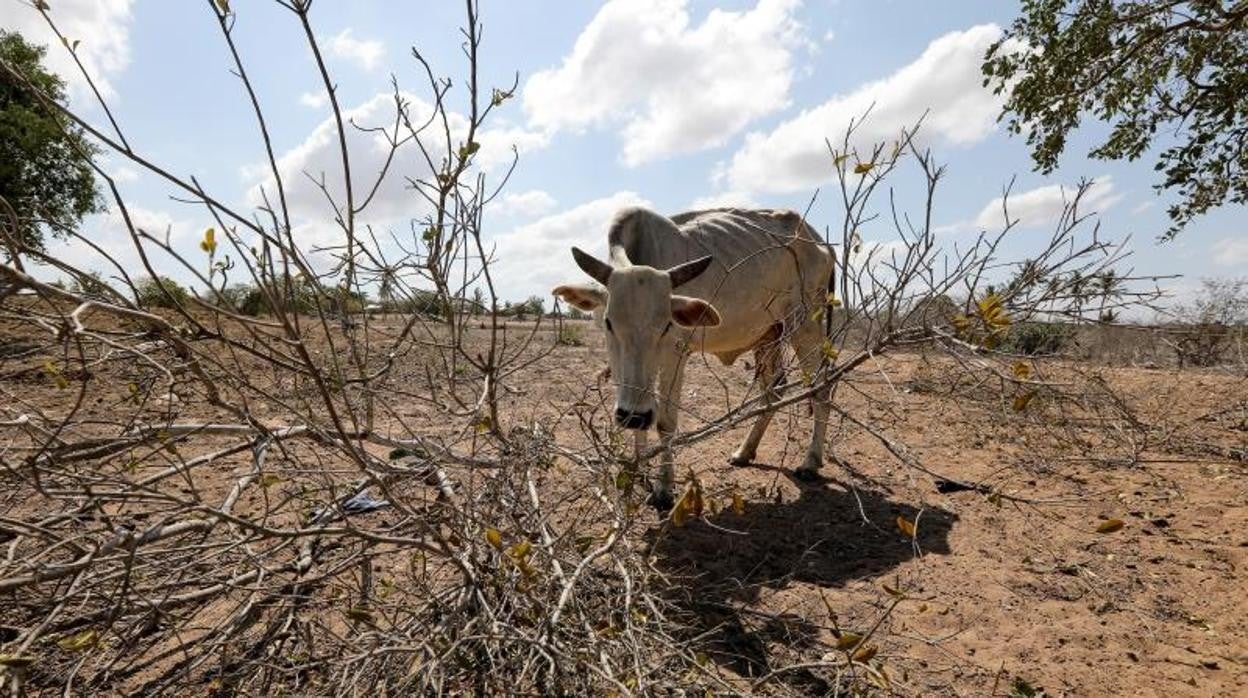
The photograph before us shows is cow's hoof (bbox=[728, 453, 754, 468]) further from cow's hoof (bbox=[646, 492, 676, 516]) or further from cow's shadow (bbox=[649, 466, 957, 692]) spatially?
cow's hoof (bbox=[646, 492, 676, 516])

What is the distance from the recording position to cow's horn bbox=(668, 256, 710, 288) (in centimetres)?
390

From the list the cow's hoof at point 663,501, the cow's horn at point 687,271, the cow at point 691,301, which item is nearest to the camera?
the cow at point 691,301

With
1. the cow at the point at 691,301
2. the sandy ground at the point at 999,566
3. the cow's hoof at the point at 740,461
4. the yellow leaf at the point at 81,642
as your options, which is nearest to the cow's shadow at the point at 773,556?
the sandy ground at the point at 999,566

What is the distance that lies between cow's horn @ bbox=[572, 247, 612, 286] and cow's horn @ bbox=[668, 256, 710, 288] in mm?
385

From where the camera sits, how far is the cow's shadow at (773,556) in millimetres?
2697

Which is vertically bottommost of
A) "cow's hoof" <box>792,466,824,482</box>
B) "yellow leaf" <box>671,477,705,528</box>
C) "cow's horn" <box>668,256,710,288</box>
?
"cow's hoof" <box>792,466,824,482</box>

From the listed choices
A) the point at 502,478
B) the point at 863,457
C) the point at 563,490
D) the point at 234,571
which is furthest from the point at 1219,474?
the point at 234,571

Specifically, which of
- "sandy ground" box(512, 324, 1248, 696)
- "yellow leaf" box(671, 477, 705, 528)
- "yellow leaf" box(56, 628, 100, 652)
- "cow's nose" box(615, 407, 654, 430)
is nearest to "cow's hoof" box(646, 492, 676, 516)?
"sandy ground" box(512, 324, 1248, 696)

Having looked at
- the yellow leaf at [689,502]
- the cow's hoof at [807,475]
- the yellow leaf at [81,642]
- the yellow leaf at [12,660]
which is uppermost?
the yellow leaf at [689,502]

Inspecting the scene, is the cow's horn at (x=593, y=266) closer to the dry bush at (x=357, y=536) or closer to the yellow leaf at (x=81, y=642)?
the dry bush at (x=357, y=536)

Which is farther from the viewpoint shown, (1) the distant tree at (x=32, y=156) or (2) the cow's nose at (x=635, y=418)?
(1) the distant tree at (x=32, y=156)

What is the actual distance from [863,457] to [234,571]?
185 inches

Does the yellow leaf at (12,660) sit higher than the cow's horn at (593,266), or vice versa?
the cow's horn at (593,266)

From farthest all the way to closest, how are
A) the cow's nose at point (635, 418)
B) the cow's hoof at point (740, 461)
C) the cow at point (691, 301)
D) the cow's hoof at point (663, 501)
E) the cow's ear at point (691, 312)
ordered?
the cow's hoof at point (740, 461) → the cow's hoof at point (663, 501) → the cow's ear at point (691, 312) → the cow at point (691, 301) → the cow's nose at point (635, 418)
